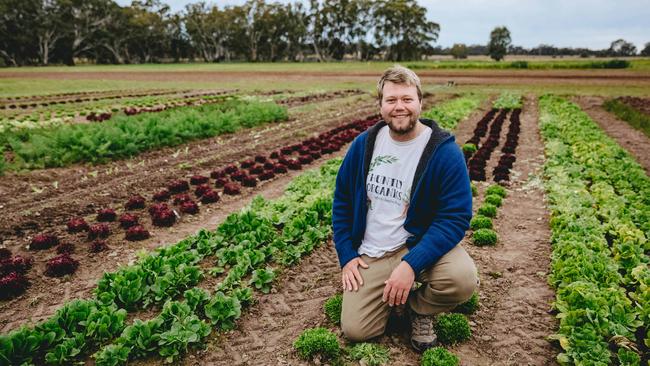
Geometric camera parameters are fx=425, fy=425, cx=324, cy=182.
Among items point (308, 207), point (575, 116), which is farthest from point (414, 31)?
point (308, 207)

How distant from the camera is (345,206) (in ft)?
14.3

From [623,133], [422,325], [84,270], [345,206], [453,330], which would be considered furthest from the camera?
[623,133]

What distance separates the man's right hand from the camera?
4.02 m

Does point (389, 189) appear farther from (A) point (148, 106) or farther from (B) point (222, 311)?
(A) point (148, 106)

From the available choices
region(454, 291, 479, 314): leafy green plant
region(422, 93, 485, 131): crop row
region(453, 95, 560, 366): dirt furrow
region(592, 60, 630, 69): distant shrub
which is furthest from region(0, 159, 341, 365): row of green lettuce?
region(592, 60, 630, 69): distant shrub

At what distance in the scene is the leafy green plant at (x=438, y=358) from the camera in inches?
145

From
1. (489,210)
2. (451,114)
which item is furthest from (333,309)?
(451,114)

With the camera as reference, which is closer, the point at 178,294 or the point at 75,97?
the point at 178,294

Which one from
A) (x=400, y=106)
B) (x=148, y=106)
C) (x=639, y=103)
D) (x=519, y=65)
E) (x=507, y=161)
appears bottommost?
(x=507, y=161)

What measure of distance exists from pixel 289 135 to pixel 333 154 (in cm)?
268

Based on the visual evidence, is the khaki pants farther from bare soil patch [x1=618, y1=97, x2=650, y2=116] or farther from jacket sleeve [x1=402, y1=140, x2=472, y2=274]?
bare soil patch [x1=618, y1=97, x2=650, y2=116]

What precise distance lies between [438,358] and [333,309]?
50.3 inches

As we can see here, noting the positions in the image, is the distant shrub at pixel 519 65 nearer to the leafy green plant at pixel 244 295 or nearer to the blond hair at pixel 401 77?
the blond hair at pixel 401 77

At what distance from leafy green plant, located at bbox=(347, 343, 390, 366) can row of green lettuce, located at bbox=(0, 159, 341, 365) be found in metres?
1.32
